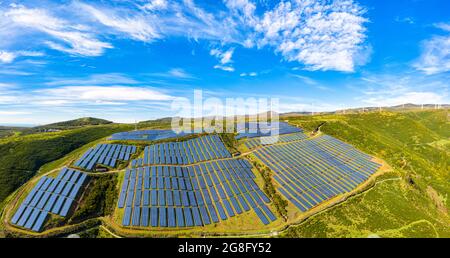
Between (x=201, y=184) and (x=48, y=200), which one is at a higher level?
(x=48, y=200)

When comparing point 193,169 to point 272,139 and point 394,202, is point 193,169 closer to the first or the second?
point 272,139

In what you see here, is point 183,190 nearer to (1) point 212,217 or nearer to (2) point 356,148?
(1) point 212,217

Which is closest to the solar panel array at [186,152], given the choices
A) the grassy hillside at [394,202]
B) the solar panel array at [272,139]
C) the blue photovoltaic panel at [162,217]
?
the solar panel array at [272,139]

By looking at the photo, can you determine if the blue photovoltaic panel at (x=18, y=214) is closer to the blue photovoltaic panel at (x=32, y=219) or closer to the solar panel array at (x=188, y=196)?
the blue photovoltaic panel at (x=32, y=219)

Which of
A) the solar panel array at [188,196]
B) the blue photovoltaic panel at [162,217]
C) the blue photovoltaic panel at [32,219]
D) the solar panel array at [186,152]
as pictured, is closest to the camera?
the blue photovoltaic panel at [32,219]

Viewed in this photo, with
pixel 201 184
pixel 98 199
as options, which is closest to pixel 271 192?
pixel 201 184

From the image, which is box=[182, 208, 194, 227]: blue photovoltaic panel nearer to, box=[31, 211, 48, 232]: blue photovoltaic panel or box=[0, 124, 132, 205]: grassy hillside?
box=[31, 211, 48, 232]: blue photovoltaic panel
